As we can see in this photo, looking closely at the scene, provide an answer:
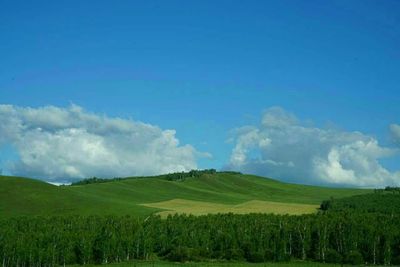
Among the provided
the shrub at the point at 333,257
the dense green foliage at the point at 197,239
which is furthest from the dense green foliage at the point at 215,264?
the dense green foliage at the point at 197,239

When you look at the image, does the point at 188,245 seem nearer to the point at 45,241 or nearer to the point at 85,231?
the point at 85,231

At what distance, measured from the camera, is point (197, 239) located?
138250mm

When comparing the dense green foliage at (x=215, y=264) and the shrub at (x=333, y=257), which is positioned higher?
the shrub at (x=333, y=257)

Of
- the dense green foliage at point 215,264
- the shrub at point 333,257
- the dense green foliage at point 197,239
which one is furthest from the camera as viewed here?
the shrub at point 333,257

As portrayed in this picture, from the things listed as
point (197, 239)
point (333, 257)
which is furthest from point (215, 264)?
point (333, 257)

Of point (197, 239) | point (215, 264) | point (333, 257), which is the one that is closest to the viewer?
point (215, 264)

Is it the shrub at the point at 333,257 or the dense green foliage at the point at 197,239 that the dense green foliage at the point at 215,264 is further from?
the dense green foliage at the point at 197,239

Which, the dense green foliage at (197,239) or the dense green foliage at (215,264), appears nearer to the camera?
the dense green foliage at (215,264)

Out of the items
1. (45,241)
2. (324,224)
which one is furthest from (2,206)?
(324,224)

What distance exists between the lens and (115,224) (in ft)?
463

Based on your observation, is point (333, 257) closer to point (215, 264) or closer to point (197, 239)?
point (215, 264)

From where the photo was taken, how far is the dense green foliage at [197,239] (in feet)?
400

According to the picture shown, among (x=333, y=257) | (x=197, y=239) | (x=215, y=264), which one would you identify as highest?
(x=197, y=239)

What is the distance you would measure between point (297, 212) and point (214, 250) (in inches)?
2429
